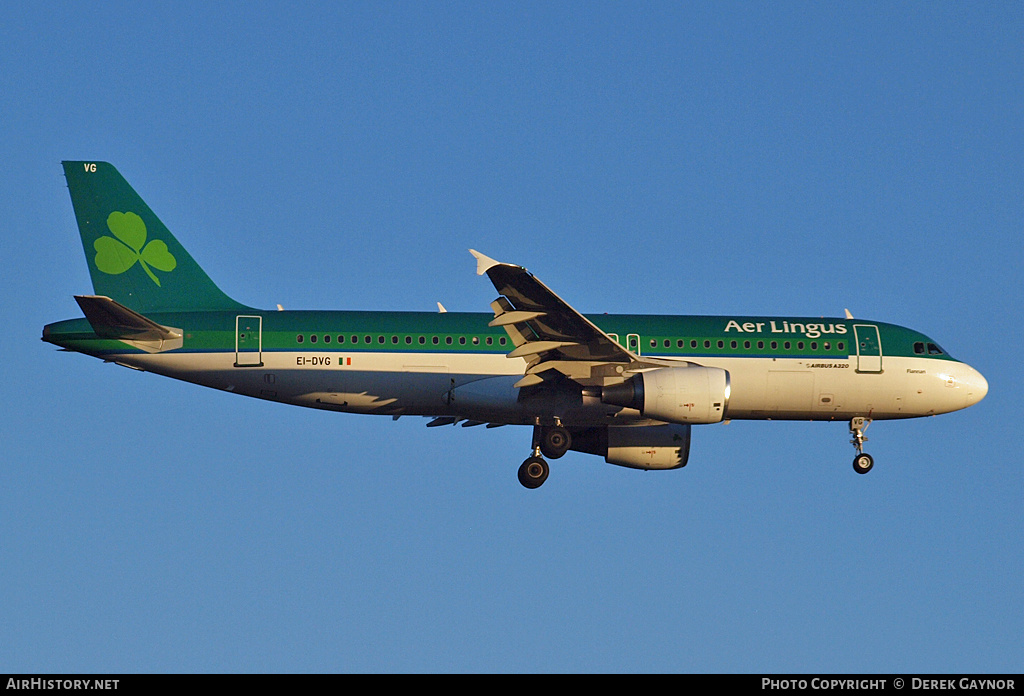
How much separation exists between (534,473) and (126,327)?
33.2ft

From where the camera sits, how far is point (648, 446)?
31609 mm

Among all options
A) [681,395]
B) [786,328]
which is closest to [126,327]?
[681,395]

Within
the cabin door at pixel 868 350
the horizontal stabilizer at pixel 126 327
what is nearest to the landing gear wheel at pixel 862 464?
the cabin door at pixel 868 350

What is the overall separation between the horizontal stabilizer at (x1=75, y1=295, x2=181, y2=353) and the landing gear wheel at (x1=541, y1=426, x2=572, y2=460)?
29.4ft

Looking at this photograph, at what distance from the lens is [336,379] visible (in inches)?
1147

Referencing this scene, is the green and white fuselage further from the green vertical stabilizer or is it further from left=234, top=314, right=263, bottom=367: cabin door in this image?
the green vertical stabilizer

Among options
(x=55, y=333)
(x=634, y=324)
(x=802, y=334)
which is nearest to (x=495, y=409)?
(x=634, y=324)

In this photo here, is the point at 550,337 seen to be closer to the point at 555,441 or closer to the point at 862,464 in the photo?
the point at 555,441

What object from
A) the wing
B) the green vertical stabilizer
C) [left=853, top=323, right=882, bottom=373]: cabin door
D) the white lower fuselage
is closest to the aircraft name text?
[left=853, top=323, right=882, bottom=373]: cabin door

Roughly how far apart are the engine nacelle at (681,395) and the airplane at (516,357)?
32 millimetres

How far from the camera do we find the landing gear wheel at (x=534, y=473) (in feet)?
95.9

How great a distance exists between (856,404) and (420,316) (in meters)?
11.3

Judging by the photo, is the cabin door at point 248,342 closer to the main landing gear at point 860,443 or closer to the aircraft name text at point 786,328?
the aircraft name text at point 786,328
